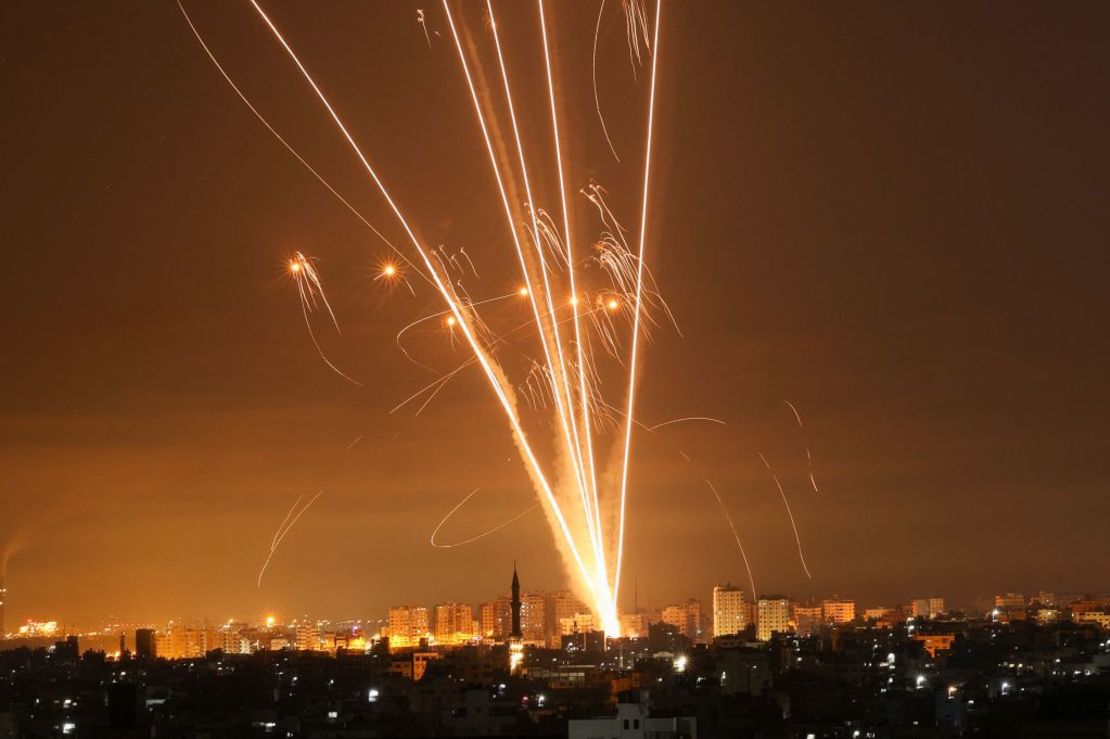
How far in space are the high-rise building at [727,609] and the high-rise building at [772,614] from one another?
0.97 metres

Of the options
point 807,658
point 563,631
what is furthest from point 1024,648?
point 563,631

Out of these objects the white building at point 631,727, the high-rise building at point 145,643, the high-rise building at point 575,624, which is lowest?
the white building at point 631,727

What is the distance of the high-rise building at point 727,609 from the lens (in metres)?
73.9

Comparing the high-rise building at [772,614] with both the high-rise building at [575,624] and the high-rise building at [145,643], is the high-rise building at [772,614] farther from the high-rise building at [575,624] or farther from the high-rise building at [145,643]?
the high-rise building at [145,643]

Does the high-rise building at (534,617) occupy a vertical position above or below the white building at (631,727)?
above

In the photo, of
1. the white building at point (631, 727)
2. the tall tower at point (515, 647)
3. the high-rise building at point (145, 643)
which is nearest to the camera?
the white building at point (631, 727)

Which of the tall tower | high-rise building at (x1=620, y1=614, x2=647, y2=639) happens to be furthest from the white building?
high-rise building at (x1=620, y1=614, x2=647, y2=639)

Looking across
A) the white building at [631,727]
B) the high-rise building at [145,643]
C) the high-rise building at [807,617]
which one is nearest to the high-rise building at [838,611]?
the high-rise building at [807,617]

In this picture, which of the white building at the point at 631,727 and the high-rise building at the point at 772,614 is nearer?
the white building at the point at 631,727

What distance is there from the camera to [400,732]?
23219mm

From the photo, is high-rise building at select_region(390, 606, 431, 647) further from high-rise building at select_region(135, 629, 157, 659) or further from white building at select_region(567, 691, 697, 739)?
white building at select_region(567, 691, 697, 739)

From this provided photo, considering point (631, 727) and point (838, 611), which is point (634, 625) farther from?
point (631, 727)

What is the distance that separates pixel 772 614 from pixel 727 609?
246cm

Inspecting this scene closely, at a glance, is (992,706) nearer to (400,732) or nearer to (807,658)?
(400,732)
